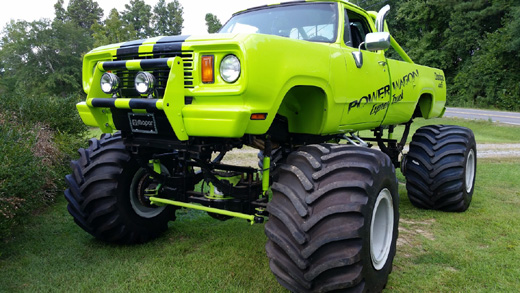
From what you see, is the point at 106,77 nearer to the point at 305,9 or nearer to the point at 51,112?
the point at 305,9

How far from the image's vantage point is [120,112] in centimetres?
328

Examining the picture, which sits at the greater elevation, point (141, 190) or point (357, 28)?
point (357, 28)

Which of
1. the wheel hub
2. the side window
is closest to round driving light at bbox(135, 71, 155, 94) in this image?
the wheel hub

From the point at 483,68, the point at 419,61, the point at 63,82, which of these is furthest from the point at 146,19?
the point at 483,68

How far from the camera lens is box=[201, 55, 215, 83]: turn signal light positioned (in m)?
2.81

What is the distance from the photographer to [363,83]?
13.1ft

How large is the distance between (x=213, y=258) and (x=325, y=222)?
1.53 m

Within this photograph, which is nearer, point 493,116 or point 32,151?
point 32,151

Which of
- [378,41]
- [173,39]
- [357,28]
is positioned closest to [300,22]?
[378,41]

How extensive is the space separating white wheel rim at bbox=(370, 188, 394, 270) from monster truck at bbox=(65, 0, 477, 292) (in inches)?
0.4

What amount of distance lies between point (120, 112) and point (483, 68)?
36876 mm

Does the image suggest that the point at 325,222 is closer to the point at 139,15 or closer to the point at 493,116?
the point at 493,116

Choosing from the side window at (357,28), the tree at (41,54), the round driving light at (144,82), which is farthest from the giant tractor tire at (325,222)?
the tree at (41,54)

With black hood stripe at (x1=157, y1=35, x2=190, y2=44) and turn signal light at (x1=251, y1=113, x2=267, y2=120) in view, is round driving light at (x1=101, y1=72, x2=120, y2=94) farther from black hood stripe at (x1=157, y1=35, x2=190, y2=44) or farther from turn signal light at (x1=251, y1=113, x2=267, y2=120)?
turn signal light at (x1=251, y1=113, x2=267, y2=120)
